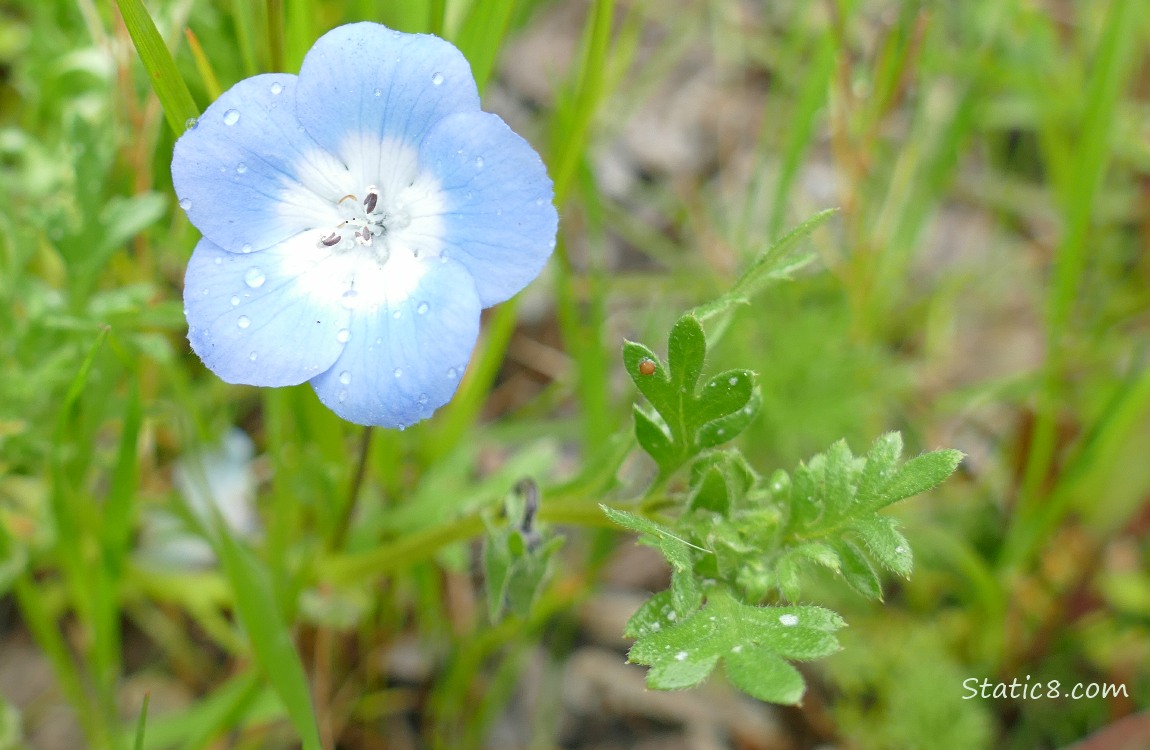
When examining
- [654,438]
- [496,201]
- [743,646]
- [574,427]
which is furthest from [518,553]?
[574,427]

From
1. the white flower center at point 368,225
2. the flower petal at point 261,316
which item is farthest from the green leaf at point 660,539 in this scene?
the white flower center at point 368,225

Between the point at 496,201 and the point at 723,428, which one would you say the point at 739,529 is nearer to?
the point at 723,428

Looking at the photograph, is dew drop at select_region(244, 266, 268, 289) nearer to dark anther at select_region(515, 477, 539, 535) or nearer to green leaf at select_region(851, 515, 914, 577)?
dark anther at select_region(515, 477, 539, 535)

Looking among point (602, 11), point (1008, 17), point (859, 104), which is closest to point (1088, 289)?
point (1008, 17)

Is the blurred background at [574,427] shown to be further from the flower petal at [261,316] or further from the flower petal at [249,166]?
the flower petal at [261,316]

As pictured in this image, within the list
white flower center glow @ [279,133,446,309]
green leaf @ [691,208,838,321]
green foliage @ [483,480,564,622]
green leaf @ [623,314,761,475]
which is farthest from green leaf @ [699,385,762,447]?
white flower center glow @ [279,133,446,309]

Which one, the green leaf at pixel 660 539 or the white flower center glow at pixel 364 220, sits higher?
the white flower center glow at pixel 364 220
